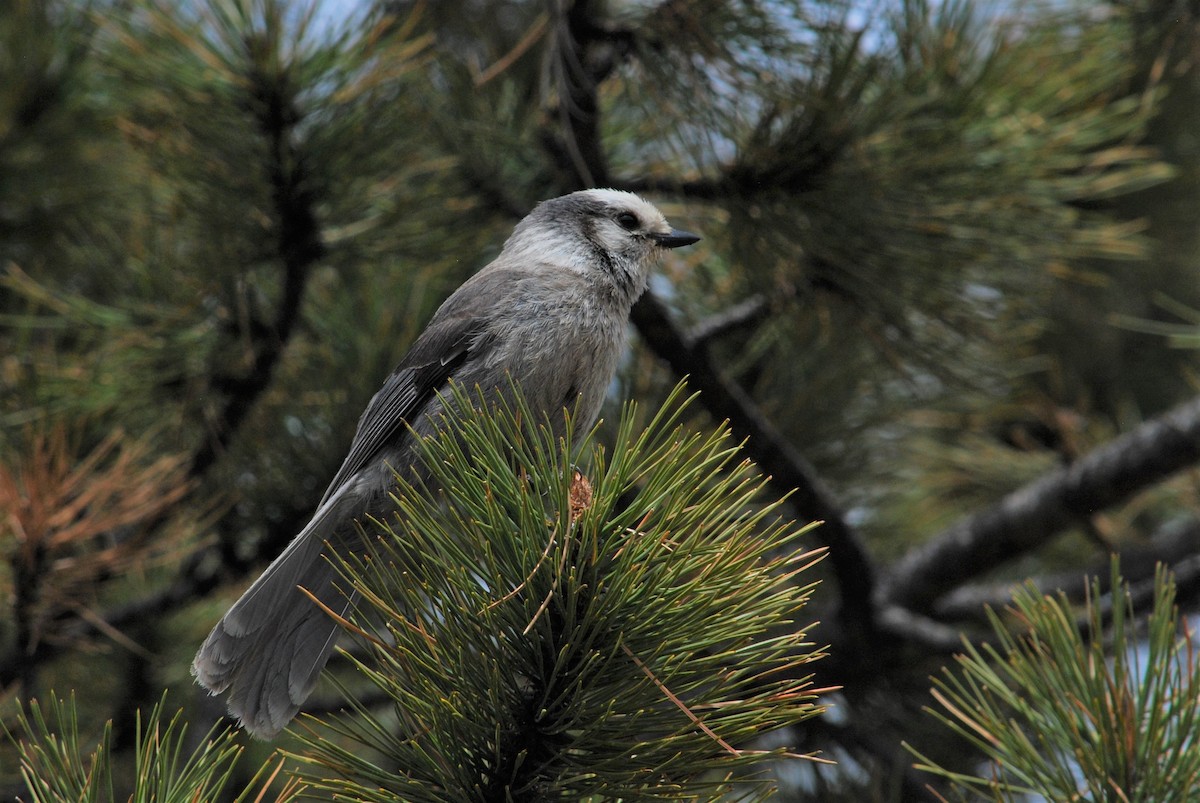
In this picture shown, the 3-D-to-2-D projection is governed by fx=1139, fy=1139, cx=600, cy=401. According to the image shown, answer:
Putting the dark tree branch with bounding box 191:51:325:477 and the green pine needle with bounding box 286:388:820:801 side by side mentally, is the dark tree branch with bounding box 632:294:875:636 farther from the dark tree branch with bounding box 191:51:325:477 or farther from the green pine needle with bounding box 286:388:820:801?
the green pine needle with bounding box 286:388:820:801

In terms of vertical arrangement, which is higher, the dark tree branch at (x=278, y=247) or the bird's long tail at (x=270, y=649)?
the dark tree branch at (x=278, y=247)

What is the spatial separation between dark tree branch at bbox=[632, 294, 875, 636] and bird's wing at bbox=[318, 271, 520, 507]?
49cm

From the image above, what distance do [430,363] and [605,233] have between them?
1.98 ft

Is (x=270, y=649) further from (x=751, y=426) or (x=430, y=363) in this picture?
(x=751, y=426)

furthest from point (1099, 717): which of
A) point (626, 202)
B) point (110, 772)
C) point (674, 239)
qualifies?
point (626, 202)

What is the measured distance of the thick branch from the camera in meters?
3.09

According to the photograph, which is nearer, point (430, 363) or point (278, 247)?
point (430, 363)

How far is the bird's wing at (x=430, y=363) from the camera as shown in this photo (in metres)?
2.45

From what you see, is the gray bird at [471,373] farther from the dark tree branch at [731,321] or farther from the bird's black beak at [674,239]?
the dark tree branch at [731,321]

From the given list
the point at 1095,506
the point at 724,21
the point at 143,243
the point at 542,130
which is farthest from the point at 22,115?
the point at 1095,506

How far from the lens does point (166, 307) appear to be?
304 centimetres

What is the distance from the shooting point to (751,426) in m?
2.94

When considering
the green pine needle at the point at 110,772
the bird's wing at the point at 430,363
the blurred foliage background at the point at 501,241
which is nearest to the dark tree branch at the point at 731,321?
the blurred foliage background at the point at 501,241

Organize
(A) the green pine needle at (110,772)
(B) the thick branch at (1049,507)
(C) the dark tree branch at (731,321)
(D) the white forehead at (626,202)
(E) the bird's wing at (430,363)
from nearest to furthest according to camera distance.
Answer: (A) the green pine needle at (110,772) → (E) the bird's wing at (430,363) → (D) the white forehead at (626,202) → (C) the dark tree branch at (731,321) → (B) the thick branch at (1049,507)
